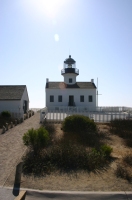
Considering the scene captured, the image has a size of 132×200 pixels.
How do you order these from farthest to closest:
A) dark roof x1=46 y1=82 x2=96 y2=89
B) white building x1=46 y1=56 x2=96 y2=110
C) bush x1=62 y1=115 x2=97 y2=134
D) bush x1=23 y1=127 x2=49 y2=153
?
dark roof x1=46 y1=82 x2=96 y2=89, white building x1=46 y1=56 x2=96 y2=110, bush x1=62 y1=115 x2=97 y2=134, bush x1=23 y1=127 x2=49 y2=153

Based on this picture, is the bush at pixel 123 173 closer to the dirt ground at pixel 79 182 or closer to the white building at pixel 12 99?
the dirt ground at pixel 79 182

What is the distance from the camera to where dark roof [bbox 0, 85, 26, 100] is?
22.8 m

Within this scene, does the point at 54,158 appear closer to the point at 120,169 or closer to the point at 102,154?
the point at 102,154

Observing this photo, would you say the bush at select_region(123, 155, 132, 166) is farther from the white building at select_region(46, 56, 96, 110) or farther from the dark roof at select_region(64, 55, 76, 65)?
the dark roof at select_region(64, 55, 76, 65)

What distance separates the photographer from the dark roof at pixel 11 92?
22.8m

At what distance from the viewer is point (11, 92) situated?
23.9m

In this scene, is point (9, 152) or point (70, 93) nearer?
point (9, 152)

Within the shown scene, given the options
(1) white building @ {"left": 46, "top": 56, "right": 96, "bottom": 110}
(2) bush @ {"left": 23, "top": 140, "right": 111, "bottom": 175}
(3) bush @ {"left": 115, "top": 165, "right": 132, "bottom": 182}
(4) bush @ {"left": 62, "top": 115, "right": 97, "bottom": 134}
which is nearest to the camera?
(3) bush @ {"left": 115, "top": 165, "right": 132, "bottom": 182}

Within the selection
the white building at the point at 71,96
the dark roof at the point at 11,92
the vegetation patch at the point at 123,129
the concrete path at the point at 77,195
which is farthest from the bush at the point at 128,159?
the white building at the point at 71,96

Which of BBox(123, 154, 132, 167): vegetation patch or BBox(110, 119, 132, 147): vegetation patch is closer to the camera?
BBox(123, 154, 132, 167): vegetation patch

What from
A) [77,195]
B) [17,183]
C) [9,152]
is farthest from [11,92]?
[77,195]

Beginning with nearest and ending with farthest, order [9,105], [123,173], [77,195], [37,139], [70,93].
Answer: [77,195]
[123,173]
[37,139]
[9,105]
[70,93]

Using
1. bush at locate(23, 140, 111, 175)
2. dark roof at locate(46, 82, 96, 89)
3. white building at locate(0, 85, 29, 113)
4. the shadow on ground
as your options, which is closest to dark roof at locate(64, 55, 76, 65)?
dark roof at locate(46, 82, 96, 89)

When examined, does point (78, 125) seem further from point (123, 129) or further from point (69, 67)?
point (69, 67)
